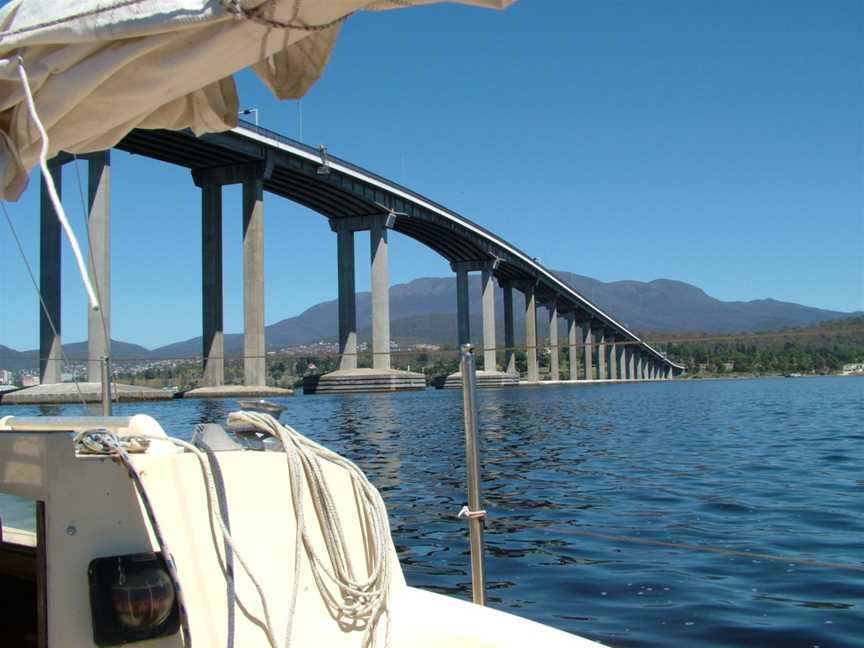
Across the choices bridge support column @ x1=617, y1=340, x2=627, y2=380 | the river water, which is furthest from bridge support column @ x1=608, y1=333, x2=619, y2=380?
the river water

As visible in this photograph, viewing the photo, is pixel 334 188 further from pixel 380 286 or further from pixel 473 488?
pixel 473 488

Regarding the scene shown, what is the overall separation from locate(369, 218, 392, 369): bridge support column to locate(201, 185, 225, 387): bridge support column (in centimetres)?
1093

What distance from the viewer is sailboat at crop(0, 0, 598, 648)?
1.67 metres

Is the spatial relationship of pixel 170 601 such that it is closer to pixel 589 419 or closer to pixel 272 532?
pixel 272 532

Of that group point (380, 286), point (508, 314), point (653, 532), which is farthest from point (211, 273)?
point (653, 532)

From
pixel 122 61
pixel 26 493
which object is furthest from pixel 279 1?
pixel 26 493

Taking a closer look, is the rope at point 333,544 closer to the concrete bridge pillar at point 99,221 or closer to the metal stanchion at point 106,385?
the metal stanchion at point 106,385

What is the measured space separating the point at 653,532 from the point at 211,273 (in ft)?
128

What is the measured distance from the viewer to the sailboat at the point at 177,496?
65.9 inches

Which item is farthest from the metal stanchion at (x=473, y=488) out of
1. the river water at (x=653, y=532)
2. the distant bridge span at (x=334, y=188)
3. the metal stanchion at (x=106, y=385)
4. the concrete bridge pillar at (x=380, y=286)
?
the concrete bridge pillar at (x=380, y=286)

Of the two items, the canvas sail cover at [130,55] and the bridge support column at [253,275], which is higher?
the bridge support column at [253,275]

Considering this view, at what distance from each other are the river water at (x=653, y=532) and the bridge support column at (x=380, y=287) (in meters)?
36.8

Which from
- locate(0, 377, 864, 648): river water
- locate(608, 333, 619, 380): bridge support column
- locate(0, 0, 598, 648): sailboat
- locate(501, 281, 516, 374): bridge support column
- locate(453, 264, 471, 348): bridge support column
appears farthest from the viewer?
locate(608, 333, 619, 380): bridge support column

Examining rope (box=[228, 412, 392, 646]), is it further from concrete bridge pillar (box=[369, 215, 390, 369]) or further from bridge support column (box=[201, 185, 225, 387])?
concrete bridge pillar (box=[369, 215, 390, 369])
